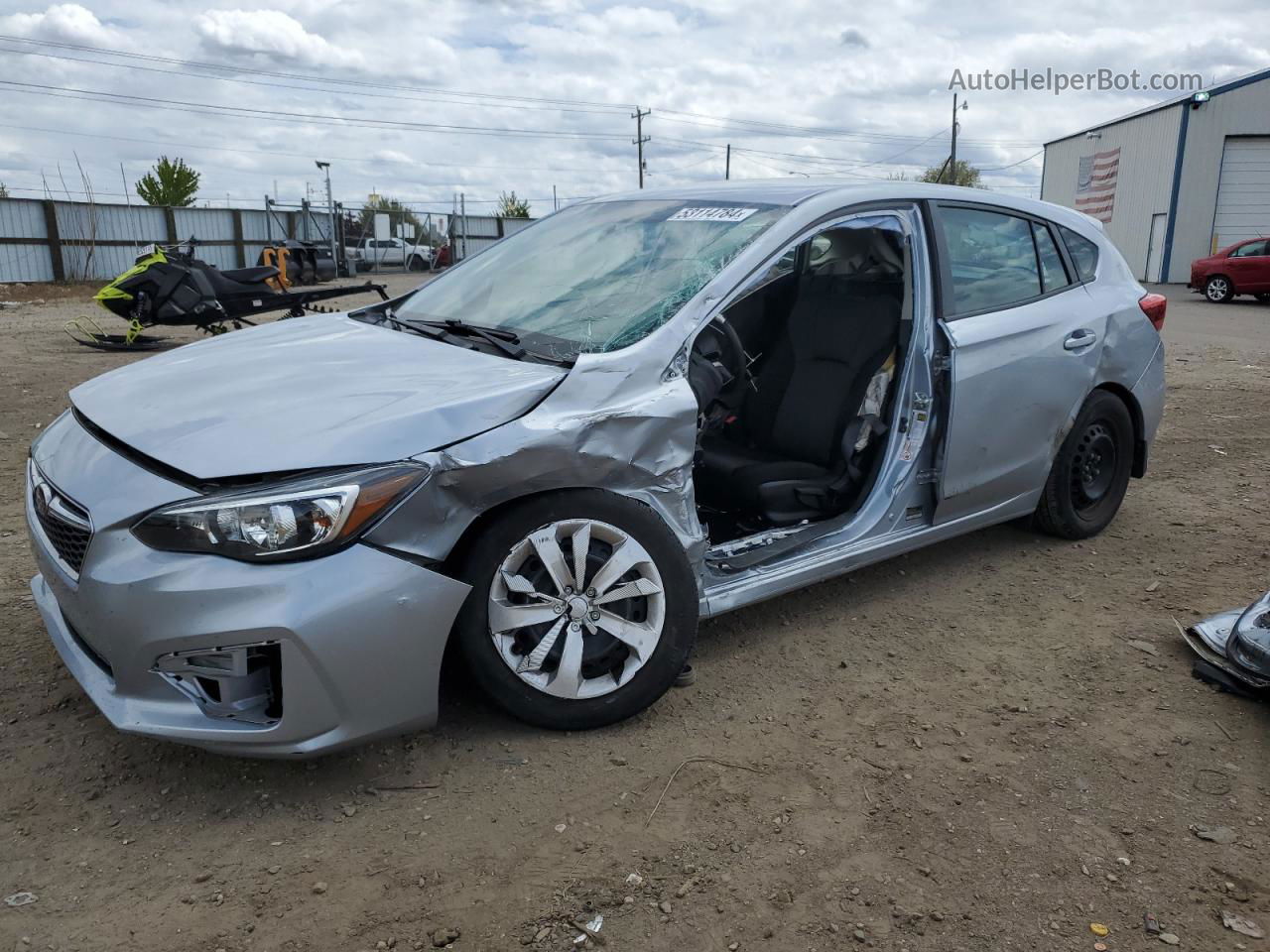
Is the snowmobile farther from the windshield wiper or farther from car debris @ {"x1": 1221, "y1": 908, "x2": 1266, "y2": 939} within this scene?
car debris @ {"x1": 1221, "y1": 908, "x2": 1266, "y2": 939}

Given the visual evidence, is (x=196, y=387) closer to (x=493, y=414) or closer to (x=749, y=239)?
(x=493, y=414)

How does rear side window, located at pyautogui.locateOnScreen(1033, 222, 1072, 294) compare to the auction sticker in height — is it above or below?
below

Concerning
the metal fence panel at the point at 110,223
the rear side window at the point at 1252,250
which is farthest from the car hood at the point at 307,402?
the metal fence panel at the point at 110,223

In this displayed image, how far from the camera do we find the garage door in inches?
1128

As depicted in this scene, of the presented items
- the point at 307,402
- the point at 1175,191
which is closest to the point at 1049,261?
the point at 307,402

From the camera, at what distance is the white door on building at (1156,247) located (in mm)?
29938

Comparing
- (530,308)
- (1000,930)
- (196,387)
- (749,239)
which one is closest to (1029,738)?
(1000,930)

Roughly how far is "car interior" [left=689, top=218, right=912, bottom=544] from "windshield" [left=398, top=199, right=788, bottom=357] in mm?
309

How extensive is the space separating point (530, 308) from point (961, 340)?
1.64 metres

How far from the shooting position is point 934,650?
3645 millimetres

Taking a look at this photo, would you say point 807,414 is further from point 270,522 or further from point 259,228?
point 259,228

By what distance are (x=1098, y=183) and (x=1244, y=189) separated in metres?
6.67

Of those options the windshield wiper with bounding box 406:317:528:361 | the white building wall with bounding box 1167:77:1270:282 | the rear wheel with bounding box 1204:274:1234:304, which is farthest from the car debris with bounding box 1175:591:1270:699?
the white building wall with bounding box 1167:77:1270:282

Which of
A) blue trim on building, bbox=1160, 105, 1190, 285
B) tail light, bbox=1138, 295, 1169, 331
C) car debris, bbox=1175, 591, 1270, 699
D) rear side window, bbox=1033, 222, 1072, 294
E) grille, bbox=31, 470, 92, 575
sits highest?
blue trim on building, bbox=1160, 105, 1190, 285
